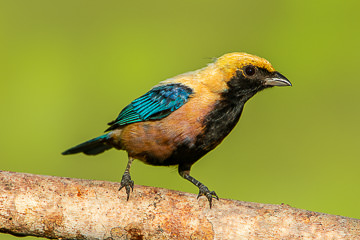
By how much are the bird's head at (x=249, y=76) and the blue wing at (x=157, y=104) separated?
1.57 feet

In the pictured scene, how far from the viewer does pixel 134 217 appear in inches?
201

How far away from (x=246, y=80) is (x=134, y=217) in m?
2.05

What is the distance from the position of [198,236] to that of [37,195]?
144 cm

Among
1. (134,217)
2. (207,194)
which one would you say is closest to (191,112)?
(207,194)

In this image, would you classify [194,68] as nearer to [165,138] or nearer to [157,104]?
[157,104]

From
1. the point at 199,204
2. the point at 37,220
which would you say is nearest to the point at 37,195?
the point at 37,220

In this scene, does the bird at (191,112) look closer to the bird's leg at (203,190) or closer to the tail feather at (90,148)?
the bird's leg at (203,190)

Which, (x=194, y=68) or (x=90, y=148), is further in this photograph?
(x=194, y=68)

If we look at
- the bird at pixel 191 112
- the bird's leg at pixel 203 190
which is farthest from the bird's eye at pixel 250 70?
the bird's leg at pixel 203 190

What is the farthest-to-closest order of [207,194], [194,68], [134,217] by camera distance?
1. [194,68]
2. [207,194]
3. [134,217]

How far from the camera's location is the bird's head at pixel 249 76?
625 cm

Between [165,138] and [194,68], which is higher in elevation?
[194,68]

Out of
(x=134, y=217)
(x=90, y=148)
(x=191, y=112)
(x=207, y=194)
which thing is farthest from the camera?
(x=90, y=148)

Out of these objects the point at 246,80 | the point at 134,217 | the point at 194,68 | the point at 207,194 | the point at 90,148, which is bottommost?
the point at 134,217
